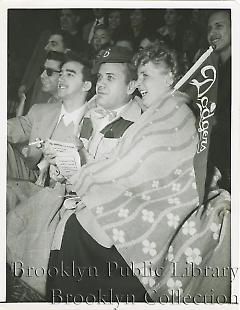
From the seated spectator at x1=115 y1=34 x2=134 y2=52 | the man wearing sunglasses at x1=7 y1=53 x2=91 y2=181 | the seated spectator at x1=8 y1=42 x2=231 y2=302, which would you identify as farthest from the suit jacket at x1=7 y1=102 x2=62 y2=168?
the seated spectator at x1=115 y1=34 x2=134 y2=52

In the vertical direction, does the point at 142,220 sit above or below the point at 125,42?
below

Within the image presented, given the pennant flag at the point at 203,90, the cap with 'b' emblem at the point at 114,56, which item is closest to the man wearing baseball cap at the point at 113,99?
the cap with 'b' emblem at the point at 114,56

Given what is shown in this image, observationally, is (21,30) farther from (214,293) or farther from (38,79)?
(214,293)

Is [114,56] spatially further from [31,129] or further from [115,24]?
[31,129]

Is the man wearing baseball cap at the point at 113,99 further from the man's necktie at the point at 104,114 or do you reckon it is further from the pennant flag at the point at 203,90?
the pennant flag at the point at 203,90

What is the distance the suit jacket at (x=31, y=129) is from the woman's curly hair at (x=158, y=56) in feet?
0.77

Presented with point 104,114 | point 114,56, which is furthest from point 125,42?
point 104,114

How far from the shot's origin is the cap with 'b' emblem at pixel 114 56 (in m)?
0.93

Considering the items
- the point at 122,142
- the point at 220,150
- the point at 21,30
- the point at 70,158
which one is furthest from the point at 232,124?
the point at 21,30

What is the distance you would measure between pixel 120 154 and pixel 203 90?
228 millimetres

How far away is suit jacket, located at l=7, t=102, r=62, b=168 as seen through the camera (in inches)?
36.9

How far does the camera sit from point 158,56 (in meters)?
0.93

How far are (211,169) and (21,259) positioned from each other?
46cm

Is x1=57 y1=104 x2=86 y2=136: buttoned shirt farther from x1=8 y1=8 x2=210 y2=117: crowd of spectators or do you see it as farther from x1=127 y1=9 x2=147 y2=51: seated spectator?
x1=127 y1=9 x2=147 y2=51: seated spectator
